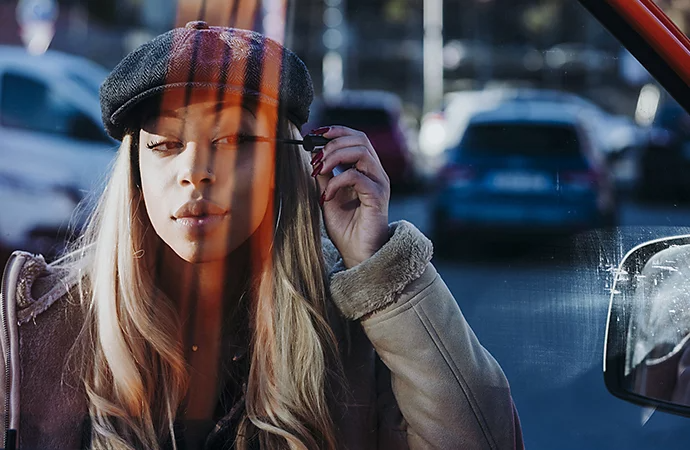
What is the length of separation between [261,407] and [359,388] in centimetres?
19

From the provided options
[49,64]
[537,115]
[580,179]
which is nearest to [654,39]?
[580,179]

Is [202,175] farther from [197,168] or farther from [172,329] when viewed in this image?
[172,329]

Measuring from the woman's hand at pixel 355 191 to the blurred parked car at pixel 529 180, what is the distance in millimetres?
290

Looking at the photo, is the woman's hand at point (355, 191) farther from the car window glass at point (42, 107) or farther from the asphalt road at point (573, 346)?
the car window glass at point (42, 107)

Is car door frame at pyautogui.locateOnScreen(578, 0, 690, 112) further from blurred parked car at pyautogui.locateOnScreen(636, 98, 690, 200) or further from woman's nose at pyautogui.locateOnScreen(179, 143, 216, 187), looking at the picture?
woman's nose at pyautogui.locateOnScreen(179, 143, 216, 187)

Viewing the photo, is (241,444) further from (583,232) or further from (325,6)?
(325,6)

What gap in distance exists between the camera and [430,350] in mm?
1518

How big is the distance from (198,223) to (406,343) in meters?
0.38

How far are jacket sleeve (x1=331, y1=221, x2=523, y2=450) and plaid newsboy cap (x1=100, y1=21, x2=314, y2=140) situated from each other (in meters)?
0.32

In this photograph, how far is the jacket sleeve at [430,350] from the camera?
4.97ft

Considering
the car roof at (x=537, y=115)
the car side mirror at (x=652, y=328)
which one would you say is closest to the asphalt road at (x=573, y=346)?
the car side mirror at (x=652, y=328)

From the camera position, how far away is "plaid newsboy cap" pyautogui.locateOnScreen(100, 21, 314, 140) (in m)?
1.45

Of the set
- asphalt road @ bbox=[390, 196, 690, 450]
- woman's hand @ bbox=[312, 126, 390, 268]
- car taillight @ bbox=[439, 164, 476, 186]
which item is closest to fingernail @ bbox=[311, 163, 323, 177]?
woman's hand @ bbox=[312, 126, 390, 268]

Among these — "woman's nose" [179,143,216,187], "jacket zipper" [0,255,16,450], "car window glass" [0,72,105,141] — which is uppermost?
"car window glass" [0,72,105,141]
